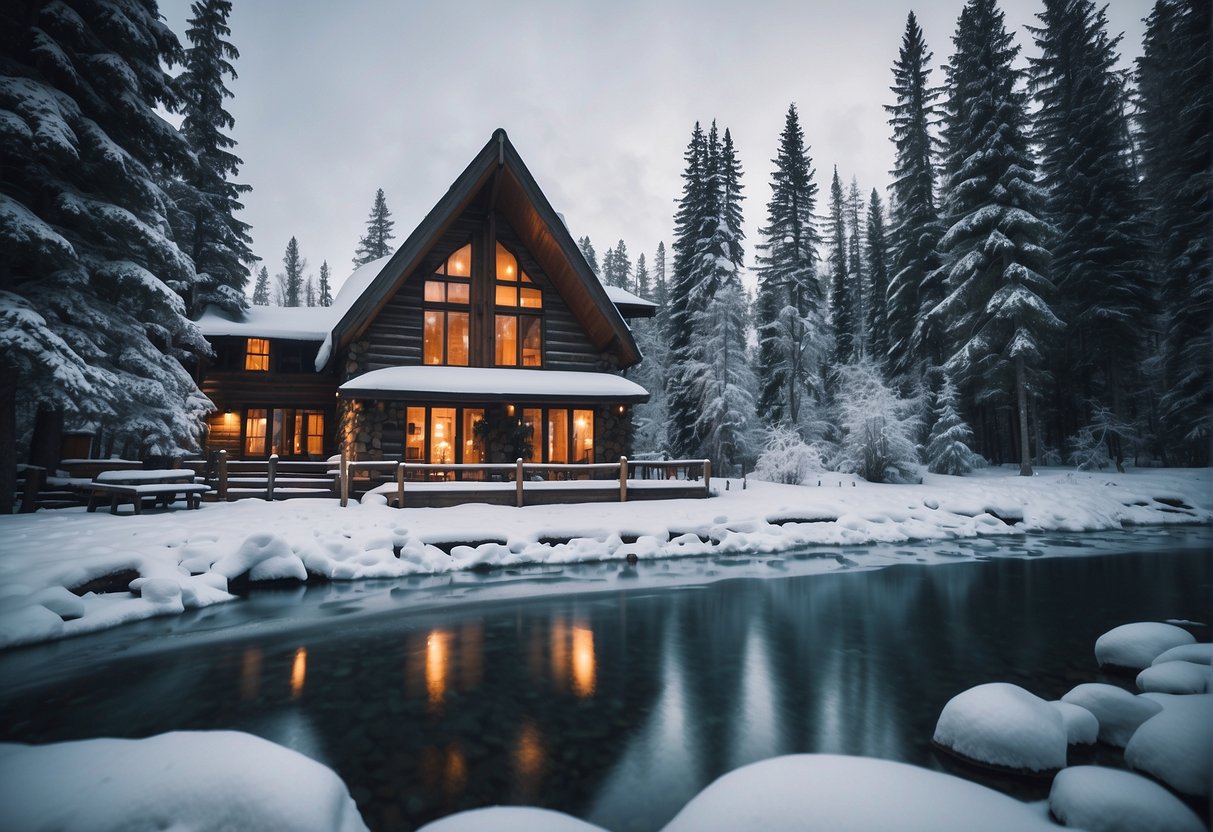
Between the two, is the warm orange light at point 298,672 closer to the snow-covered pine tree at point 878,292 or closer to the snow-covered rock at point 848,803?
the snow-covered rock at point 848,803

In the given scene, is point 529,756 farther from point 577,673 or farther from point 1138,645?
point 1138,645

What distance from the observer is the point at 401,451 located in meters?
16.4

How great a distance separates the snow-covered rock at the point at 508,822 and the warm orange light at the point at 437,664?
7.50 ft

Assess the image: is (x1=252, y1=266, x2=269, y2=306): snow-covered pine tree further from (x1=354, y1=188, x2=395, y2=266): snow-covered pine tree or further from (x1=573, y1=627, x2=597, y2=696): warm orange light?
(x1=573, y1=627, x2=597, y2=696): warm orange light

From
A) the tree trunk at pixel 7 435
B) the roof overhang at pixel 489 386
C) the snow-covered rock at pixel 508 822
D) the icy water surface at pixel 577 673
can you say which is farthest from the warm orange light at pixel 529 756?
the roof overhang at pixel 489 386

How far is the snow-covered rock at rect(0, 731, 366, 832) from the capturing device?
99.3 inches

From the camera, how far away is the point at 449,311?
17.7m

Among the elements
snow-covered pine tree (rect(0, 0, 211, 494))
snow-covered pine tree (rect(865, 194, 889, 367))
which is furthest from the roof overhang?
snow-covered pine tree (rect(865, 194, 889, 367))

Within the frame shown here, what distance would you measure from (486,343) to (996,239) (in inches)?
759

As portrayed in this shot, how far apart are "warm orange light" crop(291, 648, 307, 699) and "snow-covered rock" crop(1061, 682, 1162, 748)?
6577 millimetres

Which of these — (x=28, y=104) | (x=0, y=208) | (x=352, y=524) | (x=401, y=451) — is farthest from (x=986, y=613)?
(x=28, y=104)

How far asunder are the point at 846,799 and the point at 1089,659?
490 cm

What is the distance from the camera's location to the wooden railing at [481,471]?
12.9m

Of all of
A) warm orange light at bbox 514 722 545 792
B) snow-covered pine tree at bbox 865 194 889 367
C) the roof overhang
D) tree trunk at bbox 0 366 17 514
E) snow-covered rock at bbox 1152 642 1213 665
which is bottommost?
warm orange light at bbox 514 722 545 792
